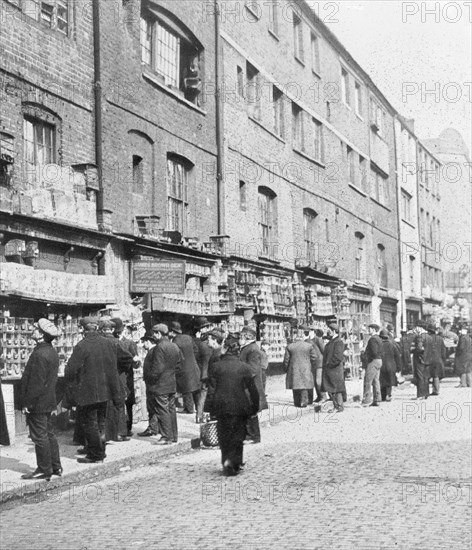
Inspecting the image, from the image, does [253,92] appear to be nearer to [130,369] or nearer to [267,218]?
[267,218]

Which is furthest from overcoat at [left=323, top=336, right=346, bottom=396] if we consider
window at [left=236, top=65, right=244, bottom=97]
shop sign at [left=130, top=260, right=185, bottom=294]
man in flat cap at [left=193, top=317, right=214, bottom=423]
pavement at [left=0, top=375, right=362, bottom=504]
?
window at [left=236, top=65, right=244, bottom=97]

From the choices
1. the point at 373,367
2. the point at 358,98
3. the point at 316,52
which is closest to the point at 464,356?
the point at 373,367

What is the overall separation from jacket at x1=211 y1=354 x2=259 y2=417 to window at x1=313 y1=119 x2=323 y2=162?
1925cm

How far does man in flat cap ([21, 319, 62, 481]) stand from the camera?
31.3 ft

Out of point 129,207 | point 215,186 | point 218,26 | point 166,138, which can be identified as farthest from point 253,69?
point 129,207

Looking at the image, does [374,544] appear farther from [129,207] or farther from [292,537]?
[129,207]

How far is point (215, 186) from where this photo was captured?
21.0 metres

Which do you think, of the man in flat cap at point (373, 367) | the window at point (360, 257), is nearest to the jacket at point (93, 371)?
the man in flat cap at point (373, 367)

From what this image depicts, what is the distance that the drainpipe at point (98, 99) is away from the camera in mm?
15719

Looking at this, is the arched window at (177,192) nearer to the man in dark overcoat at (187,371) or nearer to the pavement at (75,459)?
the man in dark overcoat at (187,371)

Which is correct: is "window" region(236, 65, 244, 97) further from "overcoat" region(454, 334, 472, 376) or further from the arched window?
"overcoat" region(454, 334, 472, 376)

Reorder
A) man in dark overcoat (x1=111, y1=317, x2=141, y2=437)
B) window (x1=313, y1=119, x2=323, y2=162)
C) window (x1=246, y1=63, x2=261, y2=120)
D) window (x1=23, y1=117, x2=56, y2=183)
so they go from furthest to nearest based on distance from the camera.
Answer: window (x1=313, y1=119, x2=323, y2=162)
window (x1=246, y1=63, x2=261, y2=120)
window (x1=23, y1=117, x2=56, y2=183)
man in dark overcoat (x1=111, y1=317, x2=141, y2=437)

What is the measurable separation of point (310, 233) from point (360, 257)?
5.91 metres

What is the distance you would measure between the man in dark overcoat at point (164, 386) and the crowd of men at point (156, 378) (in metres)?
0.01
